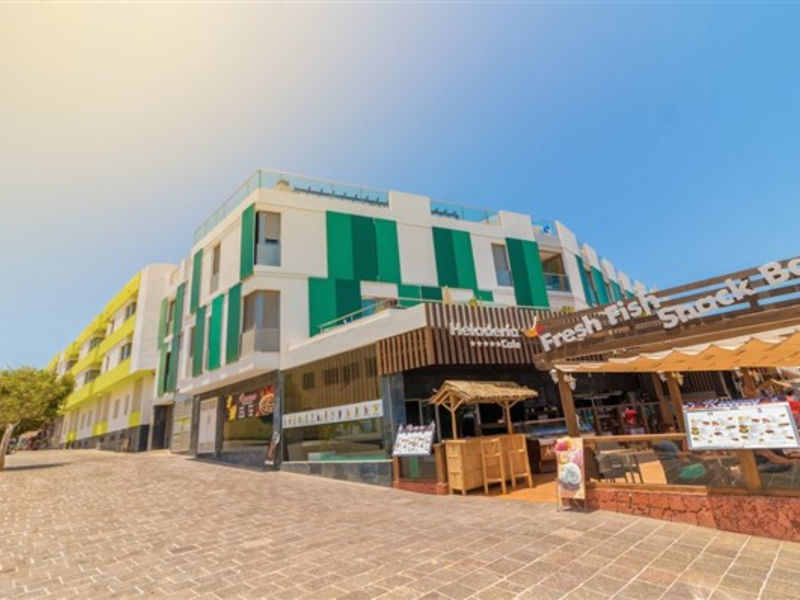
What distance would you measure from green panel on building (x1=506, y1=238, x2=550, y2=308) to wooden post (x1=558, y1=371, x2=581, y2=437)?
11.8 meters

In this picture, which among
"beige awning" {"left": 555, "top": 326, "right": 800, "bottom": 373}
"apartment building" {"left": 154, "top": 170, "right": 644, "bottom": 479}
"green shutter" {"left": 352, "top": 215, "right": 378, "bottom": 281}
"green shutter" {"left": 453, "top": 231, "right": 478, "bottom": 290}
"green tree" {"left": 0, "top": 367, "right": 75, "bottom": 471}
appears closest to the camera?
"beige awning" {"left": 555, "top": 326, "right": 800, "bottom": 373}

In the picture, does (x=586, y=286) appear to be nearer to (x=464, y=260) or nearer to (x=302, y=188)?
(x=464, y=260)

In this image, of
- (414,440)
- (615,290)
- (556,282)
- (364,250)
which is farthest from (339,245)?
(615,290)

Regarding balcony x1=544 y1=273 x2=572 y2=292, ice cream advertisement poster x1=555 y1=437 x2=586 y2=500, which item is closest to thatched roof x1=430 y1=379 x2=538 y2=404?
ice cream advertisement poster x1=555 y1=437 x2=586 y2=500

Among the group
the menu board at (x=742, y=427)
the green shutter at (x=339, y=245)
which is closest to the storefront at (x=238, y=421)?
the green shutter at (x=339, y=245)

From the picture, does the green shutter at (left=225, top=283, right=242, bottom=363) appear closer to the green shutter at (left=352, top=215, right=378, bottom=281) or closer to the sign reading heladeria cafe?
the green shutter at (left=352, top=215, right=378, bottom=281)

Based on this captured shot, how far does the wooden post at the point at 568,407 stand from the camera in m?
7.50

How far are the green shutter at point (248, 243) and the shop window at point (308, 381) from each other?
468 centimetres

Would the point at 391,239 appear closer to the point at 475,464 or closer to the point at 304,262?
the point at 304,262

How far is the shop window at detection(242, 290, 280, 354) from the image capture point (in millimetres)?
15328

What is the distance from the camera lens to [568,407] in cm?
763

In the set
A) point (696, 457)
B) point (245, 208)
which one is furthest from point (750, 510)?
point (245, 208)

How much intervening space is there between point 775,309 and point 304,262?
14.2m

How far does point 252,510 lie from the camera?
8.23 meters
